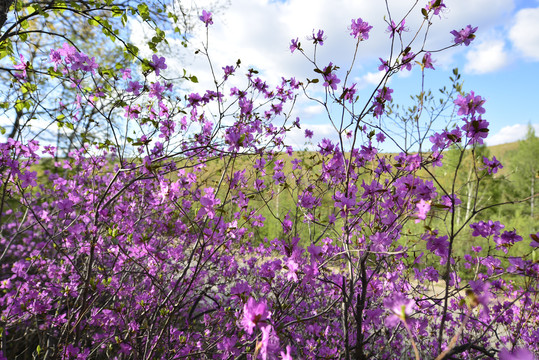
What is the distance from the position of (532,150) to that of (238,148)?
2693 cm

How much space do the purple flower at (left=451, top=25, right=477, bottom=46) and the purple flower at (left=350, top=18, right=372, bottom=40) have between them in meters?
0.59

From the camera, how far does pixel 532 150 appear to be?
70.2 ft

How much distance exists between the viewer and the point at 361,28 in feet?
7.80

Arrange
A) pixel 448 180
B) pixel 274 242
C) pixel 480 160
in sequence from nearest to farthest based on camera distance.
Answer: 1. pixel 480 160
2. pixel 274 242
3. pixel 448 180

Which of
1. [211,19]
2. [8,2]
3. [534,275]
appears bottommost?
[534,275]

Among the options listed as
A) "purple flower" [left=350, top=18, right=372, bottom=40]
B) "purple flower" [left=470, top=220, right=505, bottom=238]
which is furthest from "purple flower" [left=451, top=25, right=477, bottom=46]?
"purple flower" [left=470, top=220, right=505, bottom=238]

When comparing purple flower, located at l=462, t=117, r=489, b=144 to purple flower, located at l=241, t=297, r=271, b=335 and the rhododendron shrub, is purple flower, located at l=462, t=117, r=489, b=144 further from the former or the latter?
purple flower, located at l=241, t=297, r=271, b=335

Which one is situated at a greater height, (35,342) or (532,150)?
(532,150)

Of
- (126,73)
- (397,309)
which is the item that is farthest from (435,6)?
(126,73)

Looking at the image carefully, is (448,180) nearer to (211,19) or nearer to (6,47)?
(211,19)

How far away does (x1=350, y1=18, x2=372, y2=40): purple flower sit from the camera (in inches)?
93.2

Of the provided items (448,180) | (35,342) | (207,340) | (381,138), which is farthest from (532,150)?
(35,342)

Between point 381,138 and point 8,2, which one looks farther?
point 381,138

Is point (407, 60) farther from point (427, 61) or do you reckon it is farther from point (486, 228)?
point (486, 228)
